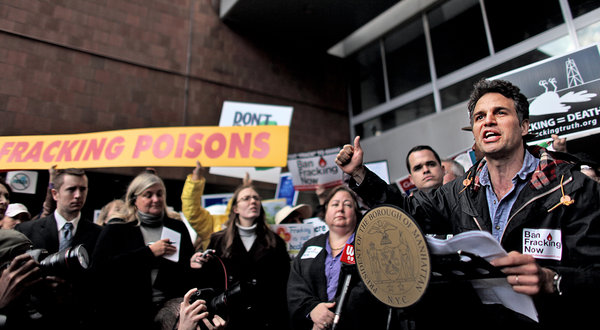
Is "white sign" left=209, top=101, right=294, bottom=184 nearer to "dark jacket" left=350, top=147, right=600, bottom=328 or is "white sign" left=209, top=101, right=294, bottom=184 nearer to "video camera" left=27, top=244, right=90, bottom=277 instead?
"video camera" left=27, top=244, right=90, bottom=277

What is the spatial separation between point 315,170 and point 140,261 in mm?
2127

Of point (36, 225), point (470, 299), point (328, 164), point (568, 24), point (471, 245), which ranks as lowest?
point (470, 299)

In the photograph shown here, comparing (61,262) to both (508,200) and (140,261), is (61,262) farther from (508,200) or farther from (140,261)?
(508,200)

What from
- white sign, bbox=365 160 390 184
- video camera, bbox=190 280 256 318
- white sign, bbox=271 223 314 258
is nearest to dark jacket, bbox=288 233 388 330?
video camera, bbox=190 280 256 318

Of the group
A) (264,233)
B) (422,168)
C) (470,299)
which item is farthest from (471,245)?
(264,233)

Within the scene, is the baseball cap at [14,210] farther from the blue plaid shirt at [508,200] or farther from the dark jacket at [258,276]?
the blue plaid shirt at [508,200]

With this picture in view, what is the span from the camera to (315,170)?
13.7 feet

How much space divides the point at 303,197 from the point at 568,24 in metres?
4.74

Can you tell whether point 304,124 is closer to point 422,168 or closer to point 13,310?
point 422,168

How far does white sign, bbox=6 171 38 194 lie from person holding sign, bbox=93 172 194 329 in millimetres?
2393

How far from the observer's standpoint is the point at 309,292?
8.23 feet

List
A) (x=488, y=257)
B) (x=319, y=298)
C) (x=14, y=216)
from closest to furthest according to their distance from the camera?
1. (x=488, y=257)
2. (x=319, y=298)
3. (x=14, y=216)

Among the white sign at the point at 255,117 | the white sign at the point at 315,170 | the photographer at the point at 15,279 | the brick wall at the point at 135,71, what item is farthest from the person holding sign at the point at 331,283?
the brick wall at the point at 135,71

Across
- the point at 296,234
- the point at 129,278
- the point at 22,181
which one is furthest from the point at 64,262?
the point at 22,181
